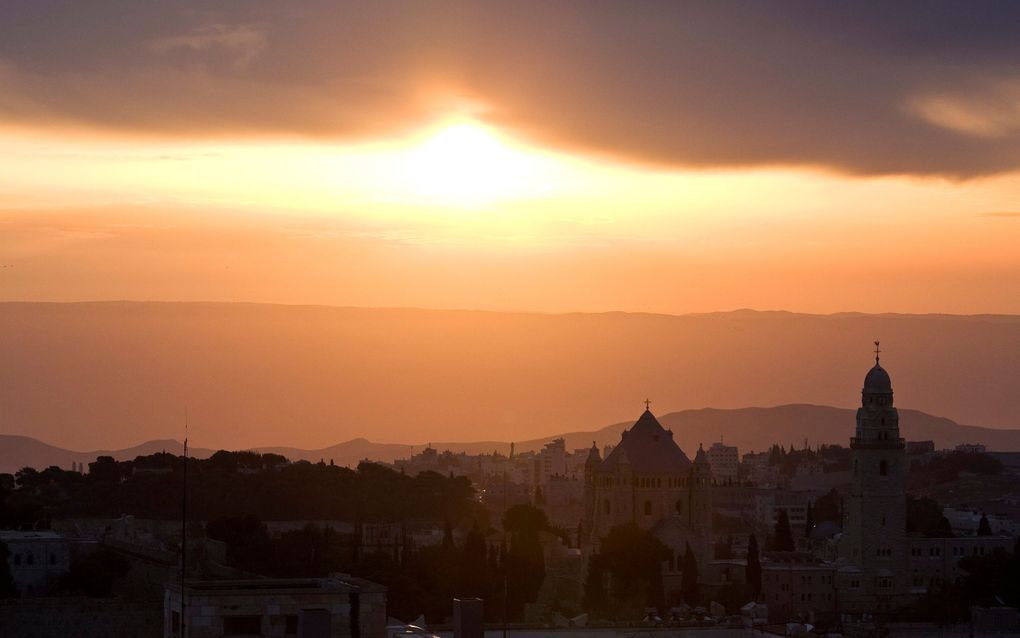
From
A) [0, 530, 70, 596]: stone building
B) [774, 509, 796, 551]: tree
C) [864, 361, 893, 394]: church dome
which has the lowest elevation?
[0, 530, 70, 596]: stone building

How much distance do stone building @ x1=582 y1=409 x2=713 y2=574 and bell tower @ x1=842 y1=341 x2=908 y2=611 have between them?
711 centimetres

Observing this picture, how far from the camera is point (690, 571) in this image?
3693 inches

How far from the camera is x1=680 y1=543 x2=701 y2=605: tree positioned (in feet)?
300

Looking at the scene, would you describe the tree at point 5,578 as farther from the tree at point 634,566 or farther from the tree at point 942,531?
the tree at point 942,531

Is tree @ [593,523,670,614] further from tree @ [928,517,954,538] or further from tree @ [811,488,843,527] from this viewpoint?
tree @ [811,488,843,527]

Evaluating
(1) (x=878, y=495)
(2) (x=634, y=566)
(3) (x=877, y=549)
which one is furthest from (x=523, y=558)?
(1) (x=878, y=495)

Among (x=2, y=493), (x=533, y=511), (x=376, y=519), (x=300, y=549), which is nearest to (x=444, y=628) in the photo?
(x=300, y=549)

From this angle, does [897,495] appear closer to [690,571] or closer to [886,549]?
[886,549]

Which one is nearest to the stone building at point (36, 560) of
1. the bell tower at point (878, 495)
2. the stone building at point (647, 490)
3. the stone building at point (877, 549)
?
the stone building at point (877, 549)

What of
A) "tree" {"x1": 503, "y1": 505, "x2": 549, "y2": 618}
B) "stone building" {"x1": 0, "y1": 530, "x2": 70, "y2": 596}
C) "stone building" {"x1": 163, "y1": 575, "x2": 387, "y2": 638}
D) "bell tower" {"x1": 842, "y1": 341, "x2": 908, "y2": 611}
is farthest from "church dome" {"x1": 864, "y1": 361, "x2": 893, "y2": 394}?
"stone building" {"x1": 163, "y1": 575, "x2": 387, "y2": 638}

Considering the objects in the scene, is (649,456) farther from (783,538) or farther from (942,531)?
(942,531)

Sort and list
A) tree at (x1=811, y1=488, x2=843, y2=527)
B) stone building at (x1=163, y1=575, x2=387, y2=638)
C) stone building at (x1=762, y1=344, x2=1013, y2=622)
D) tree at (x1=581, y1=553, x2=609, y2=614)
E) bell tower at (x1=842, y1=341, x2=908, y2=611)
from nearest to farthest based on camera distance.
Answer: stone building at (x1=163, y1=575, x2=387, y2=638) < tree at (x1=581, y1=553, x2=609, y2=614) < stone building at (x1=762, y1=344, x2=1013, y2=622) < bell tower at (x1=842, y1=341, x2=908, y2=611) < tree at (x1=811, y1=488, x2=843, y2=527)

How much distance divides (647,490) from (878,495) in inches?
435

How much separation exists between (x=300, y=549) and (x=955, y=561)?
97.2 ft
